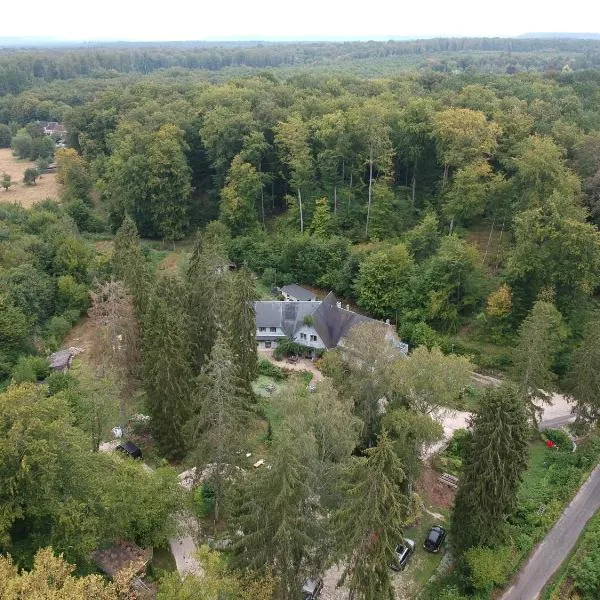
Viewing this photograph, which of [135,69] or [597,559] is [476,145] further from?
[135,69]

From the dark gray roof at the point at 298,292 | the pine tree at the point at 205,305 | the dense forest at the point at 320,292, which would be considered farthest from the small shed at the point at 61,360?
the dark gray roof at the point at 298,292

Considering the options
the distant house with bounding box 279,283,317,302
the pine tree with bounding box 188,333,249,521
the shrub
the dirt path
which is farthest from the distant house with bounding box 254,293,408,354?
the pine tree with bounding box 188,333,249,521

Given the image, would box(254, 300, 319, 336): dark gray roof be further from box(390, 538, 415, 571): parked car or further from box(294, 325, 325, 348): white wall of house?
box(390, 538, 415, 571): parked car

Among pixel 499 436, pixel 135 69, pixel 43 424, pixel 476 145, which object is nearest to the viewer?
pixel 43 424

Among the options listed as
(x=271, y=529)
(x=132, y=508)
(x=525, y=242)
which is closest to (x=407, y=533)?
(x=271, y=529)

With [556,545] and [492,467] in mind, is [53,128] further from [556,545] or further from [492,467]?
[556,545]

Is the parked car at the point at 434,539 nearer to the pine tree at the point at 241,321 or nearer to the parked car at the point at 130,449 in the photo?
the pine tree at the point at 241,321

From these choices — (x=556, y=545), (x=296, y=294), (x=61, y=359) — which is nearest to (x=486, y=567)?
(x=556, y=545)
